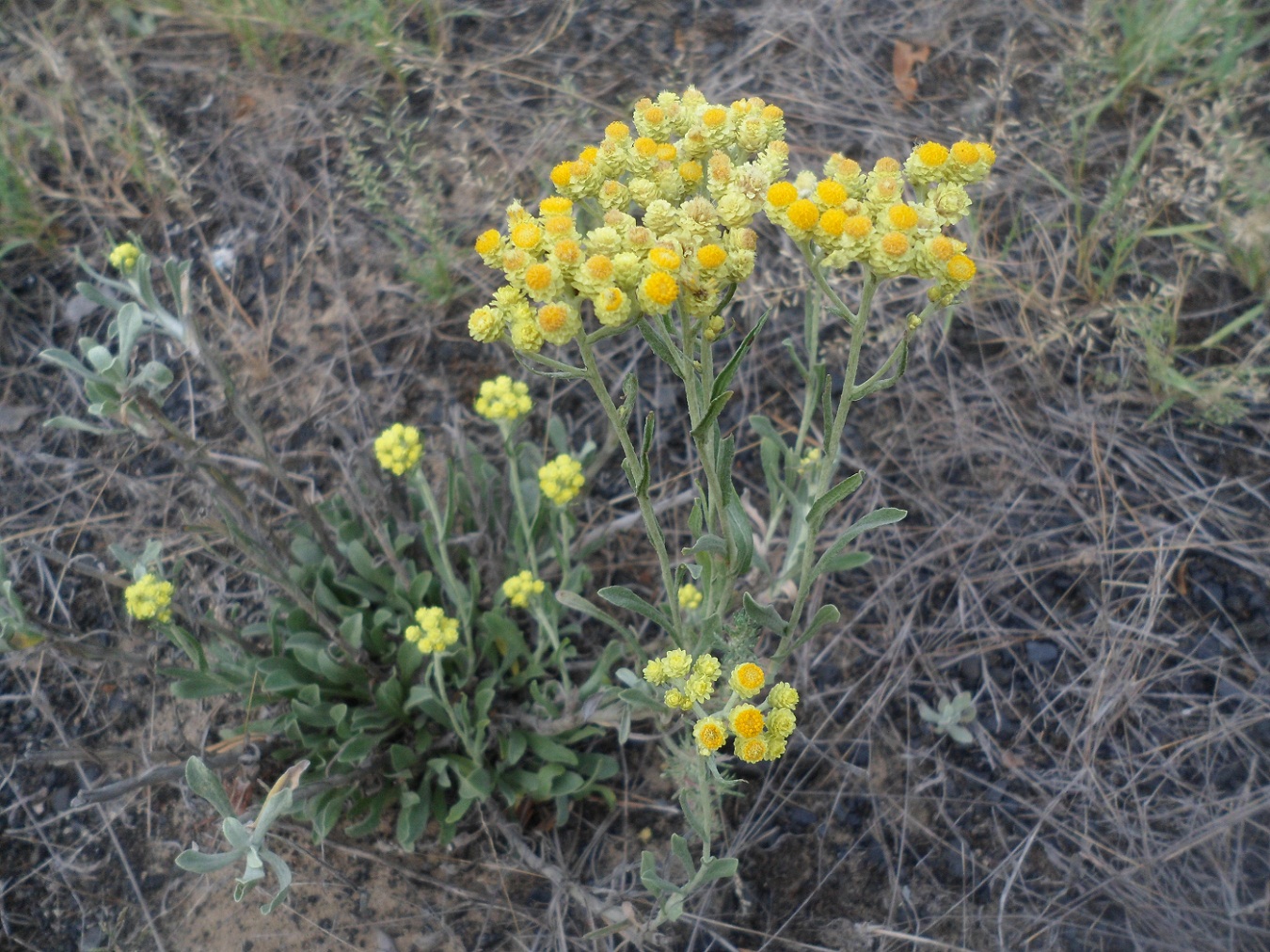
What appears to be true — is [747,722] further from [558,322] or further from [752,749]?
[558,322]

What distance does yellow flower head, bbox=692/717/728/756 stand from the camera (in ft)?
5.24

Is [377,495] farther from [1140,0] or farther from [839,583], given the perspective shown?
[1140,0]

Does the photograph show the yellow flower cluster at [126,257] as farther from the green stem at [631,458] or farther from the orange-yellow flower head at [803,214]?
the orange-yellow flower head at [803,214]

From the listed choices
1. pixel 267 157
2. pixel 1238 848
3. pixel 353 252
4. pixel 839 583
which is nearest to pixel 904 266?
pixel 839 583

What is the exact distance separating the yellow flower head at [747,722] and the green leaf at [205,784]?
0.94 m

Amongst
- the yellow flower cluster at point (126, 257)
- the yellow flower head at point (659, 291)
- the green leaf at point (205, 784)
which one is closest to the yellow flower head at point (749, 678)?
the yellow flower head at point (659, 291)

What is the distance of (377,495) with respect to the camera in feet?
7.74

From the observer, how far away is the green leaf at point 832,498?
1557mm

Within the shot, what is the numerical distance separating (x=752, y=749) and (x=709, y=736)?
0.07 metres

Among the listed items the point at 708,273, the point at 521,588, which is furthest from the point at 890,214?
the point at 521,588

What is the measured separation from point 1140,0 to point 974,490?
1937 millimetres

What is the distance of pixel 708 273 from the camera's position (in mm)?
1420

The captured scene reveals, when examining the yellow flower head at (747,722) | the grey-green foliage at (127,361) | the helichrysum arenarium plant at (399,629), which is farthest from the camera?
the helichrysum arenarium plant at (399,629)

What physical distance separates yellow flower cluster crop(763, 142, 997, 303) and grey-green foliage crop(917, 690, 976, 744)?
3.86 ft
